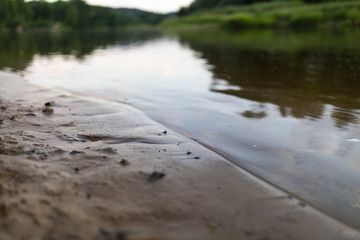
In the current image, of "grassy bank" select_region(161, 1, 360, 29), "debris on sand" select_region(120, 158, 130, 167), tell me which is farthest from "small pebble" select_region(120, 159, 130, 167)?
"grassy bank" select_region(161, 1, 360, 29)

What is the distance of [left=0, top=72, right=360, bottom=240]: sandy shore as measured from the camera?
161 centimetres

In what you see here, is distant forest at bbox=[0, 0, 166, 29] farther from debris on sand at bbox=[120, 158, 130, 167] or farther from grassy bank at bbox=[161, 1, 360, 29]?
debris on sand at bbox=[120, 158, 130, 167]

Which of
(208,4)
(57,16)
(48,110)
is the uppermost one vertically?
(208,4)

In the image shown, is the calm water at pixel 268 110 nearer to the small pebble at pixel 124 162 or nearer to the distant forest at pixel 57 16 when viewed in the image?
the small pebble at pixel 124 162

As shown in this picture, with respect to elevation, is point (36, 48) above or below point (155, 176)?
above

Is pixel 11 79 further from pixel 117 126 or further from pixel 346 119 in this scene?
pixel 346 119

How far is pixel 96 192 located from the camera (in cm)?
194

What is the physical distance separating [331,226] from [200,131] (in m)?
1.86

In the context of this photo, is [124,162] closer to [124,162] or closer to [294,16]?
[124,162]

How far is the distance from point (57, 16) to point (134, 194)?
9075cm

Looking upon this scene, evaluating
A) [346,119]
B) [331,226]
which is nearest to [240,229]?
[331,226]

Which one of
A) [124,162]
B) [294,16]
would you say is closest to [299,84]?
[124,162]

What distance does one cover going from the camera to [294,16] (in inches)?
1505

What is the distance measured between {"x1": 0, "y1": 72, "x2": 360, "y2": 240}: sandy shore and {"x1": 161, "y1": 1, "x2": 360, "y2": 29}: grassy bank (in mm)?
36152
